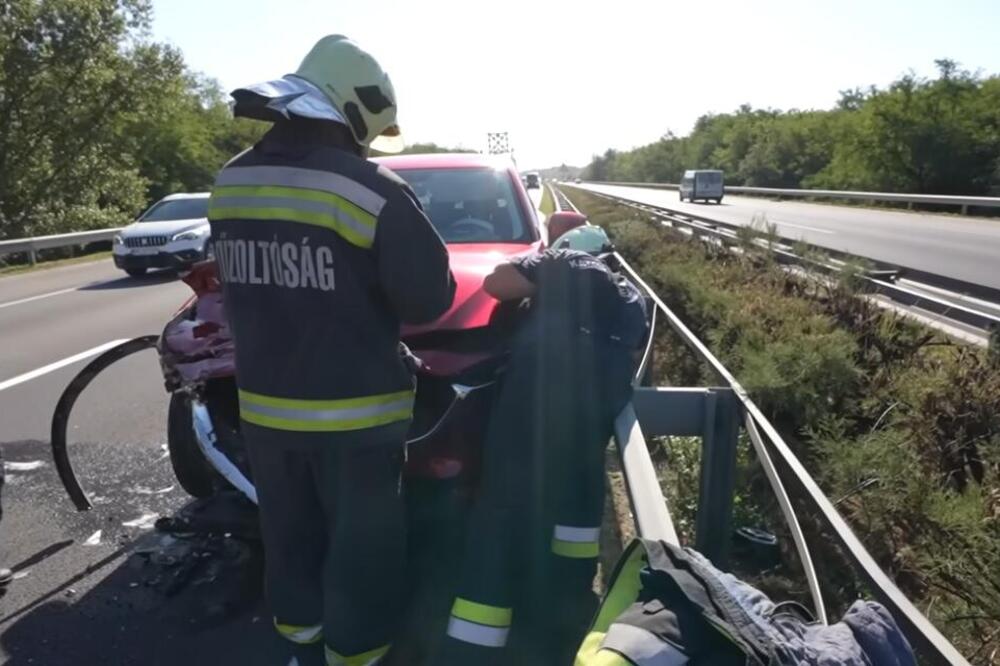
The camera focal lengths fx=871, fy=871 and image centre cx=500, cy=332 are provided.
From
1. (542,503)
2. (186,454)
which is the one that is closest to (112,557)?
(186,454)

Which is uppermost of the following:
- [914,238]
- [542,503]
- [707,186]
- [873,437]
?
[542,503]

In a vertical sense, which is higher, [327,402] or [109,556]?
[327,402]

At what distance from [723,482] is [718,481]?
22 millimetres

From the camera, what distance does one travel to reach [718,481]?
375 centimetres

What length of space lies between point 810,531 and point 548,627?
2381mm

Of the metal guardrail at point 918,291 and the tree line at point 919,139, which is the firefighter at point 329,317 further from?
the tree line at point 919,139

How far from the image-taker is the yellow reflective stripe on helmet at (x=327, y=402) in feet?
8.62

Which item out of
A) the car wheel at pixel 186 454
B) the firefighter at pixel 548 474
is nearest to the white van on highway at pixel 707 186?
the car wheel at pixel 186 454

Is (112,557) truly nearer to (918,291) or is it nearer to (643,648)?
(643,648)

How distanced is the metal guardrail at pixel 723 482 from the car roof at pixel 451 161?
2.24 m

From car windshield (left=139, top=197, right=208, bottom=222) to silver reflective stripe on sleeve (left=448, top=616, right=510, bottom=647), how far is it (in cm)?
1647

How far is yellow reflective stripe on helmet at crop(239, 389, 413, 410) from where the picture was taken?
103 inches

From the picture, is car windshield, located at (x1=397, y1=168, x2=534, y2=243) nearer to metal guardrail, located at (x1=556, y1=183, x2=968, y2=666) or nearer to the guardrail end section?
metal guardrail, located at (x1=556, y1=183, x2=968, y2=666)

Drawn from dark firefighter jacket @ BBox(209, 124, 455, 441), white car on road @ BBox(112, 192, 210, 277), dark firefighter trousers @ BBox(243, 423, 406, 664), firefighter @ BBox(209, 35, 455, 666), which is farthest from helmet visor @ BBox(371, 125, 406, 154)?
white car on road @ BBox(112, 192, 210, 277)
